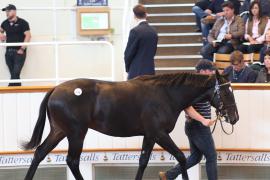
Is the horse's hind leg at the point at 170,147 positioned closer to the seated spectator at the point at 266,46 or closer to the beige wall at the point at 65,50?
the seated spectator at the point at 266,46

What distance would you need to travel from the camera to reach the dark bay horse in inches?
382

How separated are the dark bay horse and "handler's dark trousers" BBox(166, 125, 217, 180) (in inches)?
11.7

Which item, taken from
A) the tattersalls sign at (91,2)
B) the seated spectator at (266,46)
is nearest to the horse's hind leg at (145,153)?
the seated spectator at (266,46)

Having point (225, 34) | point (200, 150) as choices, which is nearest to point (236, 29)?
point (225, 34)

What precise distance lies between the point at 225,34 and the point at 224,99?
11.9 ft

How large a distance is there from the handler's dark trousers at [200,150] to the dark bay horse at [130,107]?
11.7 inches

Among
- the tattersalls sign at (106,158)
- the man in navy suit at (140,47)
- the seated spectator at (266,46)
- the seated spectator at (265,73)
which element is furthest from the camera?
the seated spectator at (266,46)

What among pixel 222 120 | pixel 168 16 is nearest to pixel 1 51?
pixel 168 16

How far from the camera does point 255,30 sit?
12922mm

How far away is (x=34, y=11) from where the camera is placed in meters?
14.9

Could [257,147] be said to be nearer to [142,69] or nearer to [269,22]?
[142,69]

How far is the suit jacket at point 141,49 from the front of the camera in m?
10.7

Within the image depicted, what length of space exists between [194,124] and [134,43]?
4.90 ft

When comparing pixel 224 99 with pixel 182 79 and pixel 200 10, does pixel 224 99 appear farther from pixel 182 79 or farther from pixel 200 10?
pixel 200 10
